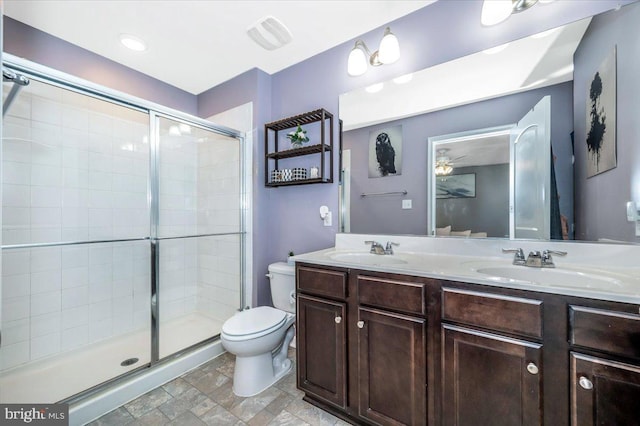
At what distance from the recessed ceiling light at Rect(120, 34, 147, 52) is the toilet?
217cm

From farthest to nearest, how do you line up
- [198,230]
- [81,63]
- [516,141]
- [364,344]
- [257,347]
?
[198,230]
[81,63]
[257,347]
[516,141]
[364,344]

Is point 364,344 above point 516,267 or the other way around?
the other way around

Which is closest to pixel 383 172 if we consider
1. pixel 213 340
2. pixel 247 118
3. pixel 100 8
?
pixel 247 118

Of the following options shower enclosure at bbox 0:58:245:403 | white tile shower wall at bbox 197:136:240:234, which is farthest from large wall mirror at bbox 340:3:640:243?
shower enclosure at bbox 0:58:245:403

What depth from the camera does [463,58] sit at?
163cm

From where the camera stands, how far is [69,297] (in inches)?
84.2

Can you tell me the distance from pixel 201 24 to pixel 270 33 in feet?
1.56

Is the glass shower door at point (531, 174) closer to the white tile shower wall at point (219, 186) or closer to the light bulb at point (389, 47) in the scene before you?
the light bulb at point (389, 47)

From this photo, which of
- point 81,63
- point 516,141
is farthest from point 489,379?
point 81,63

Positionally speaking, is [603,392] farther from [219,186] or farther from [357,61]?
[219,186]

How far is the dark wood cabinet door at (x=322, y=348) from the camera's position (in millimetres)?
1439

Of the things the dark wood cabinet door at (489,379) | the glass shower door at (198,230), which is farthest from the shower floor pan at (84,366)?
the dark wood cabinet door at (489,379)

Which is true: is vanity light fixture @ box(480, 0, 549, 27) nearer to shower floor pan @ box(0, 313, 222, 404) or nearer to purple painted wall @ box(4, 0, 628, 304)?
purple painted wall @ box(4, 0, 628, 304)

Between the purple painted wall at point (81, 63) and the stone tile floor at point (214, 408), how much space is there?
241cm
